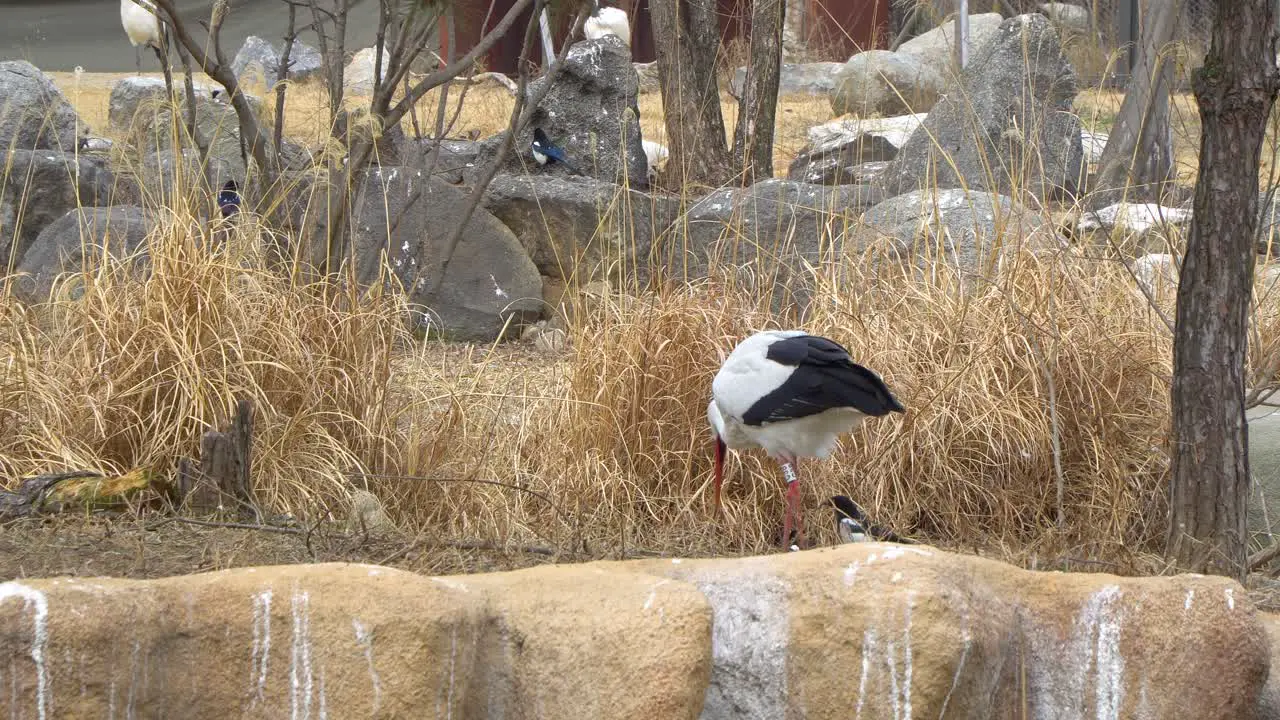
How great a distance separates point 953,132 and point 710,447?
348 centimetres

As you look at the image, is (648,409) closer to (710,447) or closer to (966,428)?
(710,447)

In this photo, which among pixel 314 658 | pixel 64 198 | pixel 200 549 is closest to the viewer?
pixel 314 658

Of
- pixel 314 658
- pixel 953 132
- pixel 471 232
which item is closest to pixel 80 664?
pixel 314 658

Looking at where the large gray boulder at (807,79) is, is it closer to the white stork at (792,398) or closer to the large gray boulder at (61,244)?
the large gray boulder at (61,244)

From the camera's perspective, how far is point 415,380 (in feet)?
15.5

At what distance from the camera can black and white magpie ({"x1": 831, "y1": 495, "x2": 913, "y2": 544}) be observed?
11.5 ft

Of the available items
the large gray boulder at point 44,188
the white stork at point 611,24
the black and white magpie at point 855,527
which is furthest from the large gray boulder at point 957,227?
the white stork at point 611,24

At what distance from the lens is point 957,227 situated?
17.3 ft

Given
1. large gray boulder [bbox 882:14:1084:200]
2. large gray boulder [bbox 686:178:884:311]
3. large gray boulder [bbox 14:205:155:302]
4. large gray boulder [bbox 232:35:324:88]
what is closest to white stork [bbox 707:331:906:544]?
large gray boulder [bbox 686:178:884:311]

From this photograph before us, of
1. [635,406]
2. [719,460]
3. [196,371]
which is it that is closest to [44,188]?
[196,371]

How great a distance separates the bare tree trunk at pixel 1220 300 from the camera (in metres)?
2.90

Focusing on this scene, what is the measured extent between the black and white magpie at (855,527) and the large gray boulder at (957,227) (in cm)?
113

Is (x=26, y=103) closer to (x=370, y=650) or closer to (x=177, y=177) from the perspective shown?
(x=177, y=177)

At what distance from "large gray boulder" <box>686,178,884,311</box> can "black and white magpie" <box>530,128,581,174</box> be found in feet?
7.45
